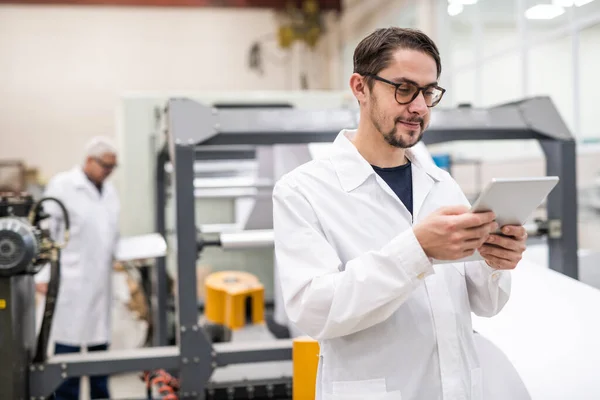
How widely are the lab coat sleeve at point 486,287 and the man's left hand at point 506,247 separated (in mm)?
97

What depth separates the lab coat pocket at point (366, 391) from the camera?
1.13 m

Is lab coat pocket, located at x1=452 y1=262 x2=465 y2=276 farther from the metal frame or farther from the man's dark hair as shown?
the metal frame

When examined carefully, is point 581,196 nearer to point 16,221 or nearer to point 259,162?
point 259,162

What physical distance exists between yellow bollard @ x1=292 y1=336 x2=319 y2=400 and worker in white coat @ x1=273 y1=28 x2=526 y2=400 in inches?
18.7

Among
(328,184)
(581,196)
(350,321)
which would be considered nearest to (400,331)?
(350,321)

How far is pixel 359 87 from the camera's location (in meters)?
1.24

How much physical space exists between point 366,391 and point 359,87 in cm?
61

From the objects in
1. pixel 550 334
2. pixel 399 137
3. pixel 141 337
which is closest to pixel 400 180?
pixel 399 137

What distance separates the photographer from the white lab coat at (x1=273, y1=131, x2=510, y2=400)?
3.59ft

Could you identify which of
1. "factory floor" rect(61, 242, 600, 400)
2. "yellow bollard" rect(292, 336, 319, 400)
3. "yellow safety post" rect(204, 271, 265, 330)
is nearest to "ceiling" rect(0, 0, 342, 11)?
"factory floor" rect(61, 242, 600, 400)

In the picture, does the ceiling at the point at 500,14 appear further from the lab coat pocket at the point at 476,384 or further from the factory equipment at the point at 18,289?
the factory equipment at the point at 18,289

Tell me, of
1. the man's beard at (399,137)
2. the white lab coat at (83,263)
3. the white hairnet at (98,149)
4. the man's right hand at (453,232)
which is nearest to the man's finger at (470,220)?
the man's right hand at (453,232)

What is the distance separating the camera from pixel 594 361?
146 centimetres

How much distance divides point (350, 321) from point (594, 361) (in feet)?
2.54
